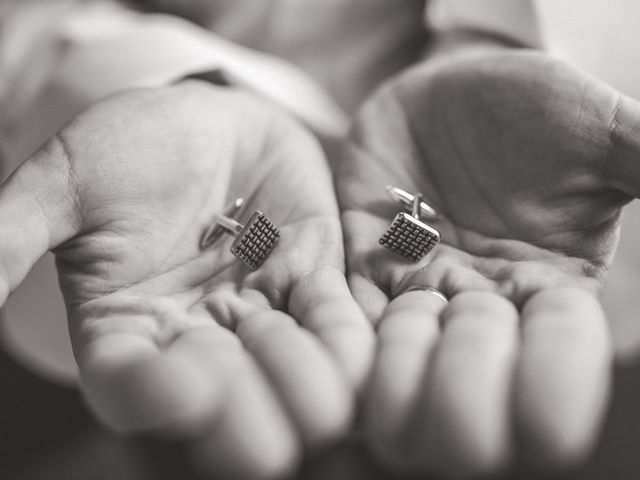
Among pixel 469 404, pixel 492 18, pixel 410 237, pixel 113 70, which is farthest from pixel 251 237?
pixel 492 18

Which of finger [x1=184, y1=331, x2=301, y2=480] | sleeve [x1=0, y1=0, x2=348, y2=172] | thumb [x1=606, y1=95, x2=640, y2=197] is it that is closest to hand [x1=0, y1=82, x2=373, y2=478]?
finger [x1=184, y1=331, x2=301, y2=480]

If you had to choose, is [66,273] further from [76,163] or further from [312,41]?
[312,41]

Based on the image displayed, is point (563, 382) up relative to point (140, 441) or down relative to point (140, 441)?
up

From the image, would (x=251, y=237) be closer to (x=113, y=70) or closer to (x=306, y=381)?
(x=306, y=381)

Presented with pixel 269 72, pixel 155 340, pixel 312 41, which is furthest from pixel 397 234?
pixel 312 41

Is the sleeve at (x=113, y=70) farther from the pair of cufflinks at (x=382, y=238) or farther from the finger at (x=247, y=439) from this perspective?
the finger at (x=247, y=439)

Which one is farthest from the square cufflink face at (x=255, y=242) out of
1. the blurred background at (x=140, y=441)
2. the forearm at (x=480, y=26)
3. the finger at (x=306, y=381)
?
the forearm at (x=480, y=26)
